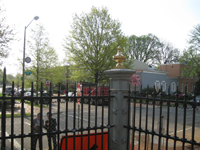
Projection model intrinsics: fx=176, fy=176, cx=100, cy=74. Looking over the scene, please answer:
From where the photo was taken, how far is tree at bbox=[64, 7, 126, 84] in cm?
2089

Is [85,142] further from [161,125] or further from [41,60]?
[41,60]

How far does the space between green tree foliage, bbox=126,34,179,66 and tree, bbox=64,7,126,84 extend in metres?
29.8

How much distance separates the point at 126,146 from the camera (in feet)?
13.4

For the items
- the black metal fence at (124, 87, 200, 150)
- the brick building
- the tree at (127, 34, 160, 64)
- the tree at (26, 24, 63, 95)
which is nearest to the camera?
the black metal fence at (124, 87, 200, 150)

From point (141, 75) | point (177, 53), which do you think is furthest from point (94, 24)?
point (177, 53)

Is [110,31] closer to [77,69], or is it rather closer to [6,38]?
[77,69]

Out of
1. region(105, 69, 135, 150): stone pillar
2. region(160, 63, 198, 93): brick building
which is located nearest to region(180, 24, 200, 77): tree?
region(160, 63, 198, 93): brick building

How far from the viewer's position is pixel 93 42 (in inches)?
832

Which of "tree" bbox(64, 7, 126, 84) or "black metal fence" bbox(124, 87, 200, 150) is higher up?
"tree" bbox(64, 7, 126, 84)

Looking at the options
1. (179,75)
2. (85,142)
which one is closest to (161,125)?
(85,142)

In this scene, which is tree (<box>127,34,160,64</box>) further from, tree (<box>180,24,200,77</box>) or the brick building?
tree (<box>180,24,200,77</box>)

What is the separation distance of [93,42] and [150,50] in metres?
33.8

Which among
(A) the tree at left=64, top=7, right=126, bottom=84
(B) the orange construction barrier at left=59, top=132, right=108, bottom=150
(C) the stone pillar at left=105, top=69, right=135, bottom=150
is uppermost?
(A) the tree at left=64, top=7, right=126, bottom=84

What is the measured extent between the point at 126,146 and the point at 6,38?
9.90 meters
